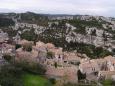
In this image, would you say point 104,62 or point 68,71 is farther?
point 104,62

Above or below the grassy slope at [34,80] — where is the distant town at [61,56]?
below

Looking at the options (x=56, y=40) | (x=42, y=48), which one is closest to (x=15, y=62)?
(x=42, y=48)

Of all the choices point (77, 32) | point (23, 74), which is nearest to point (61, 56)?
point (23, 74)

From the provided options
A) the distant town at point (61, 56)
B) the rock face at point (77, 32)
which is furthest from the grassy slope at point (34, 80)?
the rock face at point (77, 32)

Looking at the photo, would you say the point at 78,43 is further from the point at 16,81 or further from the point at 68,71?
the point at 16,81

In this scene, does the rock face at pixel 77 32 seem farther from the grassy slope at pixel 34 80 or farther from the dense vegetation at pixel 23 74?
the grassy slope at pixel 34 80

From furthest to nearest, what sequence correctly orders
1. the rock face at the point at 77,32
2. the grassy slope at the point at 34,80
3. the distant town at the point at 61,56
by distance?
the rock face at the point at 77,32 < the distant town at the point at 61,56 < the grassy slope at the point at 34,80

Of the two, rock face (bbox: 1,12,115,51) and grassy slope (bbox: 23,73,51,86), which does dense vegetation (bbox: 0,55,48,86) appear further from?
rock face (bbox: 1,12,115,51)

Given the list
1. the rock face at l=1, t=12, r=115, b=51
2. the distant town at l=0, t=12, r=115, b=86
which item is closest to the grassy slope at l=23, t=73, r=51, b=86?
the distant town at l=0, t=12, r=115, b=86
